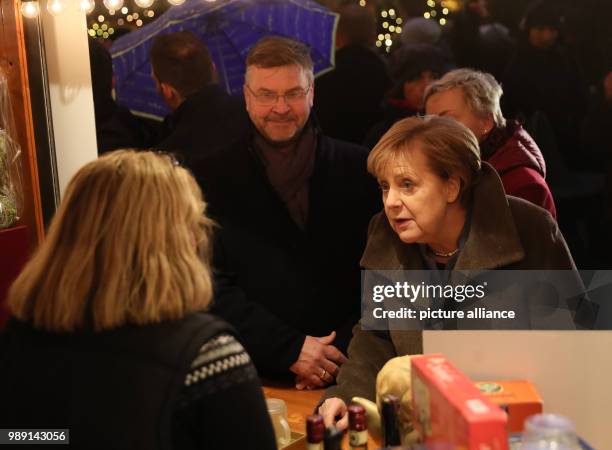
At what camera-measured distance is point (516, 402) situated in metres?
1.53

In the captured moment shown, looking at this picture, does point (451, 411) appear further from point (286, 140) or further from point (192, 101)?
point (192, 101)

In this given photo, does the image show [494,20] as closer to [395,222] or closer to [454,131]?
[454,131]

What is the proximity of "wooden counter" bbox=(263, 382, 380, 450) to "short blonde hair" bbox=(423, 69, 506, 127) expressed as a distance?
3.98 ft

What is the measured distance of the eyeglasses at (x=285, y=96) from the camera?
3086mm

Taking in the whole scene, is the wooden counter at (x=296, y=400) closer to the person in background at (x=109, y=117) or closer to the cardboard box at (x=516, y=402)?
the cardboard box at (x=516, y=402)

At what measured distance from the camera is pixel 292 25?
3.10 meters

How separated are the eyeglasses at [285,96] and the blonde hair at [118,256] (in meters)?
1.59

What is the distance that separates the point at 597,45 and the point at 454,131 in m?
0.78

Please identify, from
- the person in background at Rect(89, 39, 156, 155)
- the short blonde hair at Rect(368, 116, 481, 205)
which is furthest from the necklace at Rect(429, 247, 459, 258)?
the person in background at Rect(89, 39, 156, 155)

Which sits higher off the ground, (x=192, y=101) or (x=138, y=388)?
(x=192, y=101)

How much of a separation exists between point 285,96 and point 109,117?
92 centimetres

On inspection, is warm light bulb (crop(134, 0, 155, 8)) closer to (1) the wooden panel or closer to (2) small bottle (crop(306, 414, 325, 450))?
(1) the wooden panel

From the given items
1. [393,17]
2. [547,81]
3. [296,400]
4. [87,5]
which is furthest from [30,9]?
[547,81]

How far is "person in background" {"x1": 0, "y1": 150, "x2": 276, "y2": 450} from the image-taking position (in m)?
1.36
